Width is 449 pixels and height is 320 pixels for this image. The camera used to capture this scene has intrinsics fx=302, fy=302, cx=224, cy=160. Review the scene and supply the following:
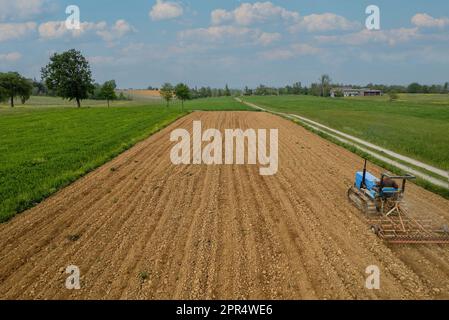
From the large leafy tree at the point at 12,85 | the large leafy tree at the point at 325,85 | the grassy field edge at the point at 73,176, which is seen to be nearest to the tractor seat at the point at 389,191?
the grassy field edge at the point at 73,176

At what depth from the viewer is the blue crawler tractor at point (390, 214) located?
782 centimetres

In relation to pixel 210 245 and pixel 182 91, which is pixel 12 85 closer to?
pixel 182 91

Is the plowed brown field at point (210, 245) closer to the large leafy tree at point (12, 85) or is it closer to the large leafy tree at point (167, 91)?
the large leafy tree at point (167, 91)

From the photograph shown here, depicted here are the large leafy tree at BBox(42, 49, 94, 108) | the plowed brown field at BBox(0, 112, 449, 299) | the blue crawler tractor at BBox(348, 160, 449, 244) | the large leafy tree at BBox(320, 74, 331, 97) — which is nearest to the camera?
the plowed brown field at BBox(0, 112, 449, 299)

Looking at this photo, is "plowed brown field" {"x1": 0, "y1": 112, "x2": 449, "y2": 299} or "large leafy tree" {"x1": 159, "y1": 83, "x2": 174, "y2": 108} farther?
"large leafy tree" {"x1": 159, "y1": 83, "x2": 174, "y2": 108}

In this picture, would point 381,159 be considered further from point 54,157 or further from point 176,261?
point 54,157

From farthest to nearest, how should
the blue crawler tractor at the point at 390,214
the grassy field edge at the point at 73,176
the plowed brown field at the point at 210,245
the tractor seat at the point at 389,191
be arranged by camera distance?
1. the grassy field edge at the point at 73,176
2. the tractor seat at the point at 389,191
3. the blue crawler tractor at the point at 390,214
4. the plowed brown field at the point at 210,245

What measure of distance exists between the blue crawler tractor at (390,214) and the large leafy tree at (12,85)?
8112 centimetres

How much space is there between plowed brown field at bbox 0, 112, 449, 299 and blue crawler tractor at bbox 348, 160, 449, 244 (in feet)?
0.97

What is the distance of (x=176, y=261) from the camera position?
6.83 metres

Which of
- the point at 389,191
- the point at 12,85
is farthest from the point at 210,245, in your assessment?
the point at 12,85

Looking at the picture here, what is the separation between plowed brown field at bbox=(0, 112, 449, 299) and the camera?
6.00 meters

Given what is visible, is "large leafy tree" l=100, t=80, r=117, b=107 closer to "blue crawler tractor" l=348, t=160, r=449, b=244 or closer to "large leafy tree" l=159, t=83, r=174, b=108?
"large leafy tree" l=159, t=83, r=174, b=108

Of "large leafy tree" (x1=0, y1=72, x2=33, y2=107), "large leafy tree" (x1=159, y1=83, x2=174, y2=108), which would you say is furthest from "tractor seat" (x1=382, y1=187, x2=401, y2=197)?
"large leafy tree" (x1=0, y1=72, x2=33, y2=107)
